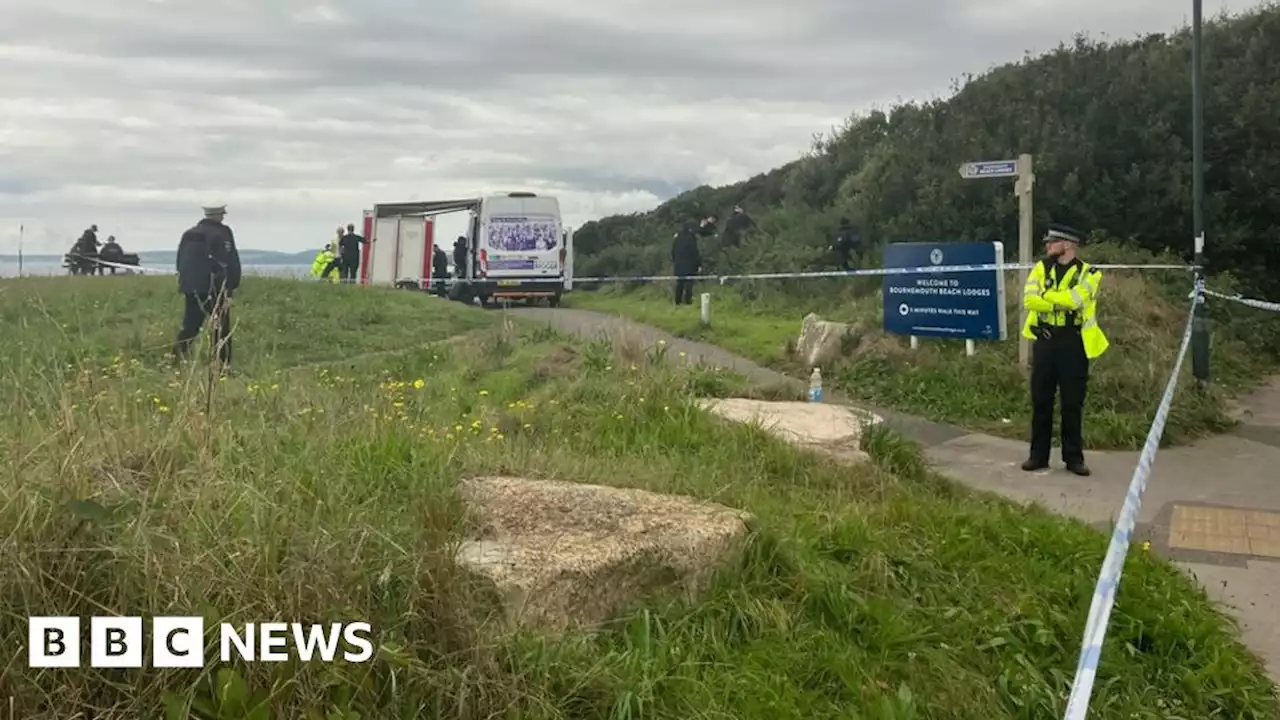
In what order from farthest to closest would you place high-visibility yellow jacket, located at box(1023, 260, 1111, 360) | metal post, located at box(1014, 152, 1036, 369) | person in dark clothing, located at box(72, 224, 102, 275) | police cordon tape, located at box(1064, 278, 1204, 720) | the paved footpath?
person in dark clothing, located at box(72, 224, 102, 275)
metal post, located at box(1014, 152, 1036, 369)
high-visibility yellow jacket, located at box(1023, 260, 1111, 360)
the paved footpath
police cordon tape, located at box(1064, 278, 1204, 720)

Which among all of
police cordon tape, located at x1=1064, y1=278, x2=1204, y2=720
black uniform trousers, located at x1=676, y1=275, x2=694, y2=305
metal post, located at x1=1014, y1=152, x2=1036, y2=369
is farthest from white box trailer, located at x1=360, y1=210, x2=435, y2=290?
police cordon tape, located at x1=1064, y1=278, x2=1204, y2=720

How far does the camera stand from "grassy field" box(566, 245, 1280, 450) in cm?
977

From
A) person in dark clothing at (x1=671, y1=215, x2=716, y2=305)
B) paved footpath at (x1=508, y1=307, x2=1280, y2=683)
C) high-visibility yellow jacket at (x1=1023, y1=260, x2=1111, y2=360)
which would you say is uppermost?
person in dark clothing at (x1=671, y1=215, x2=716, y2=305)

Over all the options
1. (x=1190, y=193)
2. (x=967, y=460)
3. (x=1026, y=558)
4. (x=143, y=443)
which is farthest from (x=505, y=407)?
(x=1190, y=193)

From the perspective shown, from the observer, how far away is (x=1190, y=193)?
15.8 m

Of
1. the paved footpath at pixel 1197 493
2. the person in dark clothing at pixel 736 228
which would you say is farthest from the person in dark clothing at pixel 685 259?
the paved footpath at pixel 1197 493

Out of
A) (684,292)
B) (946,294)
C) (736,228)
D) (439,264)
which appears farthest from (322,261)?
(946,294)

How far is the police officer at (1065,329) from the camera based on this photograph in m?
8.04

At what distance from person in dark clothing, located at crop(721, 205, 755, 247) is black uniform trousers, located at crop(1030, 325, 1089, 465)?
16768mm

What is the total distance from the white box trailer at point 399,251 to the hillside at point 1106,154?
1027 centimetres

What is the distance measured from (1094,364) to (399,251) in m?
21.3

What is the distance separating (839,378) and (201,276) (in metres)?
6.60

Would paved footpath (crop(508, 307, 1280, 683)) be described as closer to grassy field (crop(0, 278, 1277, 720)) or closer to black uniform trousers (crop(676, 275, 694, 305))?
grassy field (crop(0, 278, 1277, 720))

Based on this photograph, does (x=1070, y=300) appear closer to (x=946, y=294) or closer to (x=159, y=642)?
(x=946, y=294)
